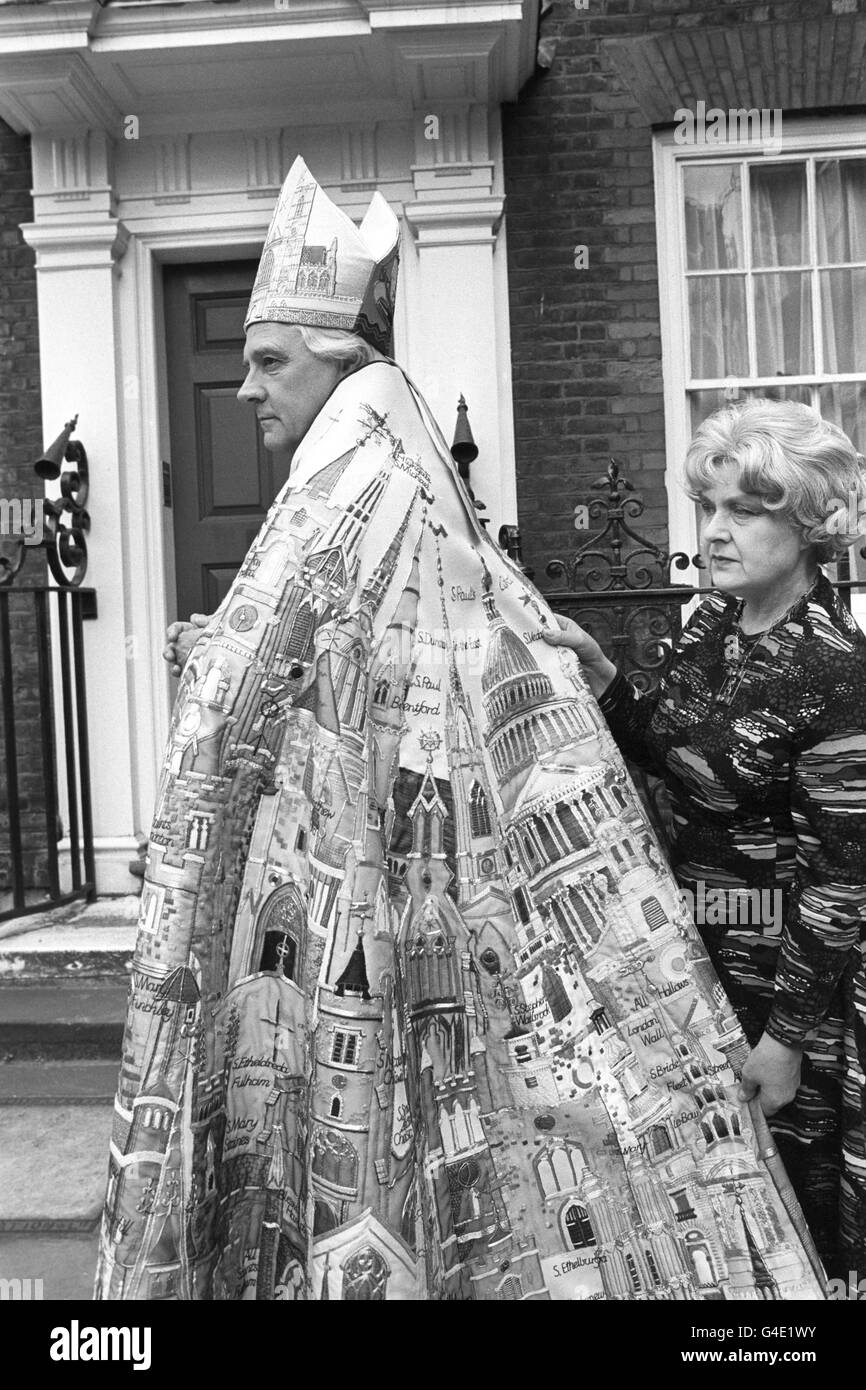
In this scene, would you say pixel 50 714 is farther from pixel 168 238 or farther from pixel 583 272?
pixel 583 272

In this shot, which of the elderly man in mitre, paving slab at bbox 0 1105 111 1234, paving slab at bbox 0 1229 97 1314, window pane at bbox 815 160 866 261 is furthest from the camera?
window pane at bbox 815 160 866 261

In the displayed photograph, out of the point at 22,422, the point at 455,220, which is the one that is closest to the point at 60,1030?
the point at 22,422

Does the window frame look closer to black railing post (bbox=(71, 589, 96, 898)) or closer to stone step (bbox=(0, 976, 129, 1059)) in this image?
black railing post (bbox=(71, 589, 96, 898))

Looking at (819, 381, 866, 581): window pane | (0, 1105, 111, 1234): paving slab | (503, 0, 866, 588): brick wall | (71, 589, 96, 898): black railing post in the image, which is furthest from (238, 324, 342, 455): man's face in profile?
(819, 381, 866, 581): window pane

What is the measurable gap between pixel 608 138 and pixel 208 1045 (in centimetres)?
466

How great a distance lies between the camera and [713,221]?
5465 millimetres

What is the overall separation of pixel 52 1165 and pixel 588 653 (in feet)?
7.38

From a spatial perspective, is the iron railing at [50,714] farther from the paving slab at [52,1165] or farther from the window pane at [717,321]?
the window pane at [717,321]

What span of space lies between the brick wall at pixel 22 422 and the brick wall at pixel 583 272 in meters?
2.17

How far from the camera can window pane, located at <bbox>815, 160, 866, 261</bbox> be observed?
5418 mm

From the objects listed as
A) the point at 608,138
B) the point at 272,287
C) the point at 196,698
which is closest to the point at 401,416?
the point at 272,287

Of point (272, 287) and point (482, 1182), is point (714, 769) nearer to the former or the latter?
point (482, 1182)

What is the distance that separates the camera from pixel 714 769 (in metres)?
1.99

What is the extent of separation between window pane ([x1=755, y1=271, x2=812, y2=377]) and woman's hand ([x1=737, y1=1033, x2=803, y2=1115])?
14.0ft
